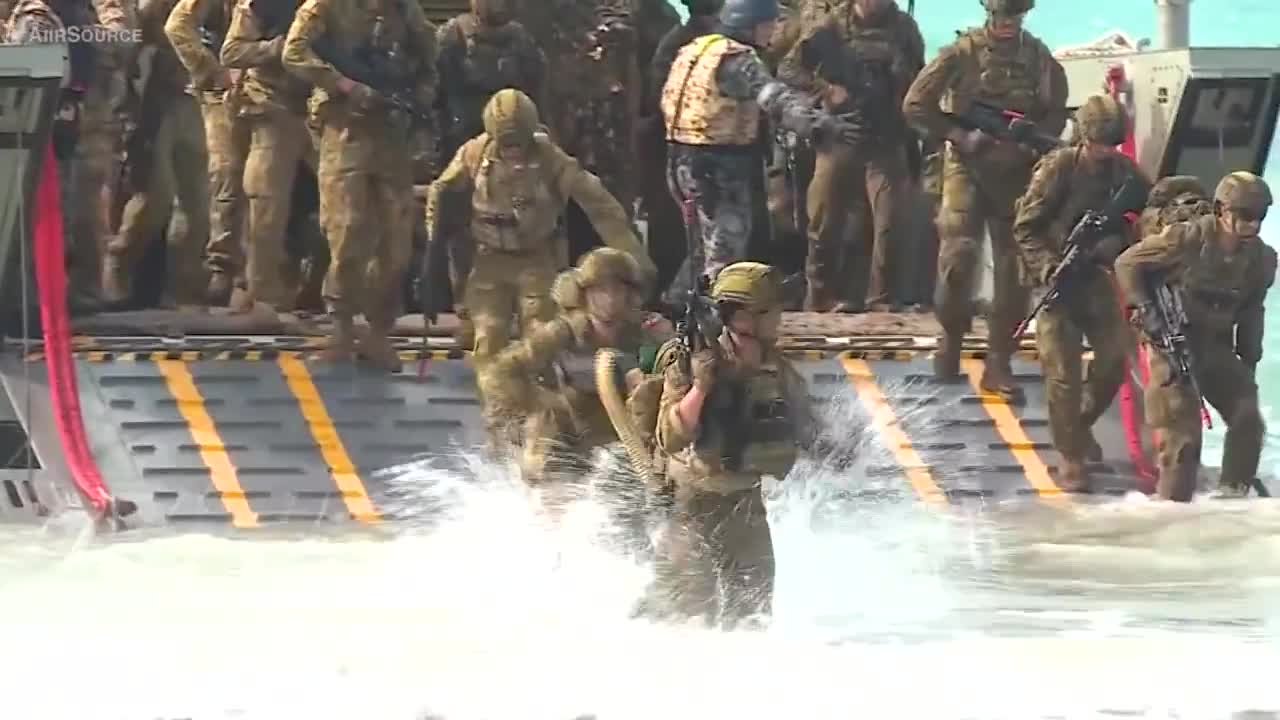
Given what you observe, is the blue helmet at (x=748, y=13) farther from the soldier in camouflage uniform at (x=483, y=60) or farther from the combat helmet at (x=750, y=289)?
the combat helmet at (x=750, y=289)

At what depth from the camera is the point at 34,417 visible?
32.2 ft

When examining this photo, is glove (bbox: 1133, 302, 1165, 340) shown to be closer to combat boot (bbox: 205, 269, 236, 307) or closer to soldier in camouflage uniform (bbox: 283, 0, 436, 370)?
soldier in camouflage uniform (bbox: 283, 0, 436, 370)

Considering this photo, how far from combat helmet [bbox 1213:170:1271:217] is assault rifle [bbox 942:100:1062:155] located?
0.67m

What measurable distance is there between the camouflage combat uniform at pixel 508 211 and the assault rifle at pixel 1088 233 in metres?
1.58

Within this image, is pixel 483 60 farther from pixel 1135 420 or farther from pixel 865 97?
pixel 1135 420

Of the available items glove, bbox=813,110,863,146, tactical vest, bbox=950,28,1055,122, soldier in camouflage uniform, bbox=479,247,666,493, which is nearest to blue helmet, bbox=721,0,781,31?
glove, bbox=813,110,863,146

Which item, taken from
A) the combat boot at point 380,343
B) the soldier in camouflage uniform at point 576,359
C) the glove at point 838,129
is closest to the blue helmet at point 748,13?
the glove at point 838,129

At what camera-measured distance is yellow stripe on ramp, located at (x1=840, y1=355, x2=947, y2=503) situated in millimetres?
9656

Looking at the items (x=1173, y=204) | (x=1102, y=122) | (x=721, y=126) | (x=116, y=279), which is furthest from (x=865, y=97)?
→ (x=116, y=279)

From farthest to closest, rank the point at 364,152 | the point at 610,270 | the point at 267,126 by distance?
the point at 267,126 < the point at 364,152 < the point at 610,270

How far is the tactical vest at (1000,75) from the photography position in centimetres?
996

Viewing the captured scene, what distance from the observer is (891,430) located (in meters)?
9.80

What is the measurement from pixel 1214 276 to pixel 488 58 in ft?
9.18

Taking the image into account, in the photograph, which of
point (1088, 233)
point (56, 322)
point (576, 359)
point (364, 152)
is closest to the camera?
point (576, 359)
